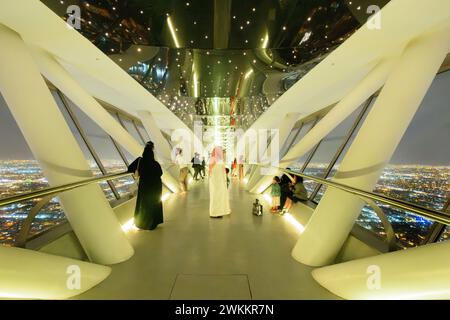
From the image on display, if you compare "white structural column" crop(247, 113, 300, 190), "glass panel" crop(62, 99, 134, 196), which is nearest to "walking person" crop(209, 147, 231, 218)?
"glass panel" crop(62, 99, 134, 196)

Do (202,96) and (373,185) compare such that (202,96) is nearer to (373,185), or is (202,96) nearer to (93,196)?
(93,196)

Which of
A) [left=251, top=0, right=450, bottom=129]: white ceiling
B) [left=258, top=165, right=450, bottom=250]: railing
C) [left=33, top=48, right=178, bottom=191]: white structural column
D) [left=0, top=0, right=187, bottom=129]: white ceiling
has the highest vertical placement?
[left=251, top=0, right=450, bottom=129]: white ceiling

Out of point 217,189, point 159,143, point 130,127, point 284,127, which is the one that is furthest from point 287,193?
point 130,127

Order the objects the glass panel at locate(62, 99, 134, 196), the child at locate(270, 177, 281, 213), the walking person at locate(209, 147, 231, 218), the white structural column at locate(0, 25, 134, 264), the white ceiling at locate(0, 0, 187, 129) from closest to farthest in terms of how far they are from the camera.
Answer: the white ceiling at locate(0, 0, 187, 129)
the white structural column at locate(0, 25, 134, 264)
the walking person at locate(209, 147, 231, 218)
the child at locate(270, 177, 281, 213)
the glass panel at locate(62, 99, 134, 196)

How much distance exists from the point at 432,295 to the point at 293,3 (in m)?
3.12

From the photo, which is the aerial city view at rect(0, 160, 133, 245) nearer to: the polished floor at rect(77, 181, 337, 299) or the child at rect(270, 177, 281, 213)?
the polished floor at rect(77, 181, 337, 299)

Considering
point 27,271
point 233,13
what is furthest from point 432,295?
point 233,13

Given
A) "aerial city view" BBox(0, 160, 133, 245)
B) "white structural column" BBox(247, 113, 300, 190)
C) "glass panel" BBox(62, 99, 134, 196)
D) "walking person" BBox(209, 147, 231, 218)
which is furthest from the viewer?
"white structural column" BBox(247, 113, 300, 190)

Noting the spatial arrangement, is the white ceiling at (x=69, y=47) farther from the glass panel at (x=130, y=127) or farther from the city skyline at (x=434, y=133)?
the glass panel at (x=130, y=127)

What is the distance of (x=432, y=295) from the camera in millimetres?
1542

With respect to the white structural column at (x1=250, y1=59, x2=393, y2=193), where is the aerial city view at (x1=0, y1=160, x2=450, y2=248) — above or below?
below

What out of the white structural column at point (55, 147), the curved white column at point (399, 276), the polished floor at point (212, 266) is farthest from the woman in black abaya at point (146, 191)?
the curved white column at point (399, 276)

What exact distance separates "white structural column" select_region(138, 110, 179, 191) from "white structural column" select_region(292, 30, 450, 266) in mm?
5727

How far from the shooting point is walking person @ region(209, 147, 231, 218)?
495 cm
